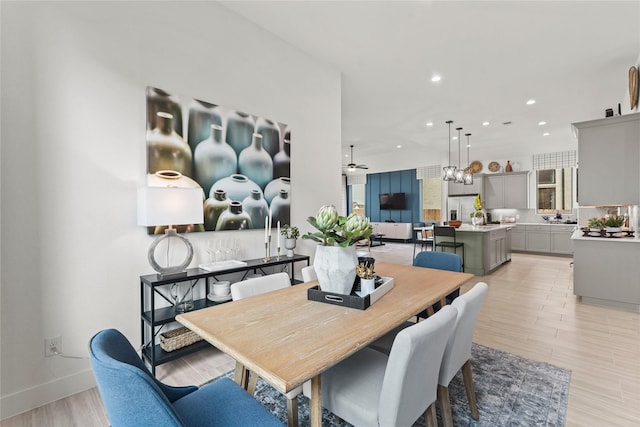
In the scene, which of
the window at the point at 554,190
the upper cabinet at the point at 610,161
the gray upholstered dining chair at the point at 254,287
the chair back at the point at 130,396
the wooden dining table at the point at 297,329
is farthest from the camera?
the window at the point at 554,190

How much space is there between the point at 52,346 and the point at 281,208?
203 cm

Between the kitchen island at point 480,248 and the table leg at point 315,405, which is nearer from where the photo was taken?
the table leg at point 315,405

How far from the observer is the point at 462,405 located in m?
1.82

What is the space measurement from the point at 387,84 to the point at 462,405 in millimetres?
3966

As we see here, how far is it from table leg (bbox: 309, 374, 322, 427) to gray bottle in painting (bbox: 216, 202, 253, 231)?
1.85 meters

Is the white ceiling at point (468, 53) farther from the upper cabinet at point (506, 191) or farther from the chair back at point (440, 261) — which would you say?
the upper cabinet at point (506, 191)

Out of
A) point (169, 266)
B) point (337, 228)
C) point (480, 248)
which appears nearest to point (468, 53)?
point (337, 228)

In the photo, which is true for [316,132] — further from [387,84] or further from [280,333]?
[280,333]

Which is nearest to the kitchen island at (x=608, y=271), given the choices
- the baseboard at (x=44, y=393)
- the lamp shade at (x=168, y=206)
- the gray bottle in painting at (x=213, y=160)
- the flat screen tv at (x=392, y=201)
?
the gray bottle in painting at (x=213, y=160)

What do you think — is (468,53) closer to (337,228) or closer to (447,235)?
(447,235)

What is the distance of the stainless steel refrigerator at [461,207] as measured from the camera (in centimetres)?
874

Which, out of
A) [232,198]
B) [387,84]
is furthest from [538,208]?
[232,198]

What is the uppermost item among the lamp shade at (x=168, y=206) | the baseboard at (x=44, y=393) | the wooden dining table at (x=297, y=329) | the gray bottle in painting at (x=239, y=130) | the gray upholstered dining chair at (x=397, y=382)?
the gray bottle in painting at (x=239, y=130)

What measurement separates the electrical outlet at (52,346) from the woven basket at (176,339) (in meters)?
0.59
